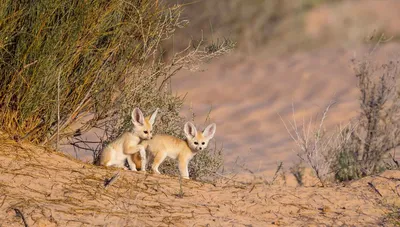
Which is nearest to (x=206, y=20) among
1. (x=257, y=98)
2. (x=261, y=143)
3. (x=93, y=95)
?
(x=257, y=98)

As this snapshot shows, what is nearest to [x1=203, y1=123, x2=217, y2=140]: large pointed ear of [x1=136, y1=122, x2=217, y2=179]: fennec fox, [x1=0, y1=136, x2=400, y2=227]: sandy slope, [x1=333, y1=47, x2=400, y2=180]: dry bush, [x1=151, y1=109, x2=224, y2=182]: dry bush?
[x1=136, y1=122, x2=217, y2=179]: fennec fox

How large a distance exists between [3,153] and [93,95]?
3.63 feet

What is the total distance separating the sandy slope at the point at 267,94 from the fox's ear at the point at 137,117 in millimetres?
4627

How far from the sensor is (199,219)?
642 centimetres

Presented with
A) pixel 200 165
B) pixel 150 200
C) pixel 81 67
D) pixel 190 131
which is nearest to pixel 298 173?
pixel 200 165

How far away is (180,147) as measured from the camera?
25.8ft

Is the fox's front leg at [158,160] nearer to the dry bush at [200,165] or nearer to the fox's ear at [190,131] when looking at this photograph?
the fox's ear at [190,131]

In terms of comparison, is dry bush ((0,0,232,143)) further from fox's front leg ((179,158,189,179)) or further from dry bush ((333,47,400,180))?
dry bush ((333,47,400,180))

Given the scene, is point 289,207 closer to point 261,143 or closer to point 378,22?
point 261,143

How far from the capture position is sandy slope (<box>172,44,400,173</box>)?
605 inches

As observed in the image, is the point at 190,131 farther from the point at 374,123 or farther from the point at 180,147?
the point at 374,123

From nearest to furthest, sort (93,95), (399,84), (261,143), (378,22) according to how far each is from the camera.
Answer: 1. (93,95)
2. (399,84)
3. (261,143)
4. (378,22)

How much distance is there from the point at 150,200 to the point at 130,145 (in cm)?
101

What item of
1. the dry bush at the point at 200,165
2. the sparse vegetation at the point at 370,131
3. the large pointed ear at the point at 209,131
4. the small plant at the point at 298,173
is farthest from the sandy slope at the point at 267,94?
the large pointed ear at the point at 209,131
